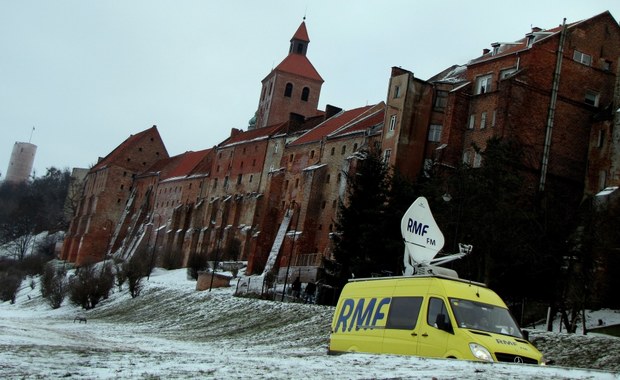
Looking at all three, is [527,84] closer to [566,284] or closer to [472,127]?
[472,127]

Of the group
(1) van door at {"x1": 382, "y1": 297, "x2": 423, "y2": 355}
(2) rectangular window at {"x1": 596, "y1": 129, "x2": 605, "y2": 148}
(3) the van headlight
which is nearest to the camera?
(3) the van headlight

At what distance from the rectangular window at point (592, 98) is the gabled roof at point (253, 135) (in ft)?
122

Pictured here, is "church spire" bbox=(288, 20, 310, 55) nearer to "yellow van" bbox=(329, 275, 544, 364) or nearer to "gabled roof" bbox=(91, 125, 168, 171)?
"gabled roof" bbox=(91, 125, 168, 171)

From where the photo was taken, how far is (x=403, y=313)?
16438 millimetres

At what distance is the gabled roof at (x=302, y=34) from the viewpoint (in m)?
116

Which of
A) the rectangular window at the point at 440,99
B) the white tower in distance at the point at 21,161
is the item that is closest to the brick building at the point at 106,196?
the rectangular window at the point at 440,99

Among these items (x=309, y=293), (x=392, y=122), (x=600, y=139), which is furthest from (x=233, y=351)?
(x=392, y=122)

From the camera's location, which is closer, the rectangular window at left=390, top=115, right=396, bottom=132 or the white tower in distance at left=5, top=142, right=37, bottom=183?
the rectangular window at left=390, top=115, right=396, bottom=132

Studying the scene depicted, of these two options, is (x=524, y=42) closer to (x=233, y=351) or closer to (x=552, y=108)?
(x=552, y=108)

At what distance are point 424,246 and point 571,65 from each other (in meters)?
32.4

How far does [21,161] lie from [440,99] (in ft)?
516

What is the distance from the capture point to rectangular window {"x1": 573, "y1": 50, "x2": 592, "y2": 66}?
49188mm

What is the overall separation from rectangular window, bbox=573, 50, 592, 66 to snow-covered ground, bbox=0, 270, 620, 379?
19.5m

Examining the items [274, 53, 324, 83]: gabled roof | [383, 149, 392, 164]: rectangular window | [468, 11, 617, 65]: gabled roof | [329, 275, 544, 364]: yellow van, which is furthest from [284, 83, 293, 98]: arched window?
[329, 275, 544, 364]: yellow van
